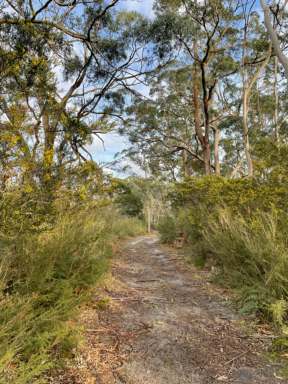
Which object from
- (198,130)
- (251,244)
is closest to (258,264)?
(251,244)

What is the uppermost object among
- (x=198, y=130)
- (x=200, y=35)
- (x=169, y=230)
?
(x=200, y=35)

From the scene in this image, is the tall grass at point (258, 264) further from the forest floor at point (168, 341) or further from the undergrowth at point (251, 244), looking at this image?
the forest floor at point (168, 341)

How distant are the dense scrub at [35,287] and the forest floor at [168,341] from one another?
0.23 m

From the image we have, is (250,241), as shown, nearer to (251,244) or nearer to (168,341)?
(251,244)

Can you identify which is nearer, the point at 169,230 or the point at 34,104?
the point at 34,104

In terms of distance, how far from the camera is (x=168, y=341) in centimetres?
220

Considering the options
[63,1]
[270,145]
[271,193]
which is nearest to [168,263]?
[271,193]

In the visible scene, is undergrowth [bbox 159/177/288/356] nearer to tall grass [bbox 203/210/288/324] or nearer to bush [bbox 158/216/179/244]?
tall grass [bbox 203/210/288/324]

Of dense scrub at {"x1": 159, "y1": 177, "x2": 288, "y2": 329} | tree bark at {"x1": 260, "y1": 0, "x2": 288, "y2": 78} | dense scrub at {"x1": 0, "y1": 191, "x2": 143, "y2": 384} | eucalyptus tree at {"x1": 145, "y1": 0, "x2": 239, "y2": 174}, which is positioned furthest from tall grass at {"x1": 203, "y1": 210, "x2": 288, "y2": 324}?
eucalyptus tree at {"x1": 145, "y1": 0, "x2": 239, "y2": 174}

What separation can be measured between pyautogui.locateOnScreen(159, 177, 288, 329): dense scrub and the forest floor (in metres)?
0.27

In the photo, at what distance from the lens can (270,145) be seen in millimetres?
4449

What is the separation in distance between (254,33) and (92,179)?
37.9 feet

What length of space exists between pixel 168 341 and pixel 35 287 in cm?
115

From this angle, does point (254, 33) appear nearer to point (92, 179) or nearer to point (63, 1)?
point (63, 1)
